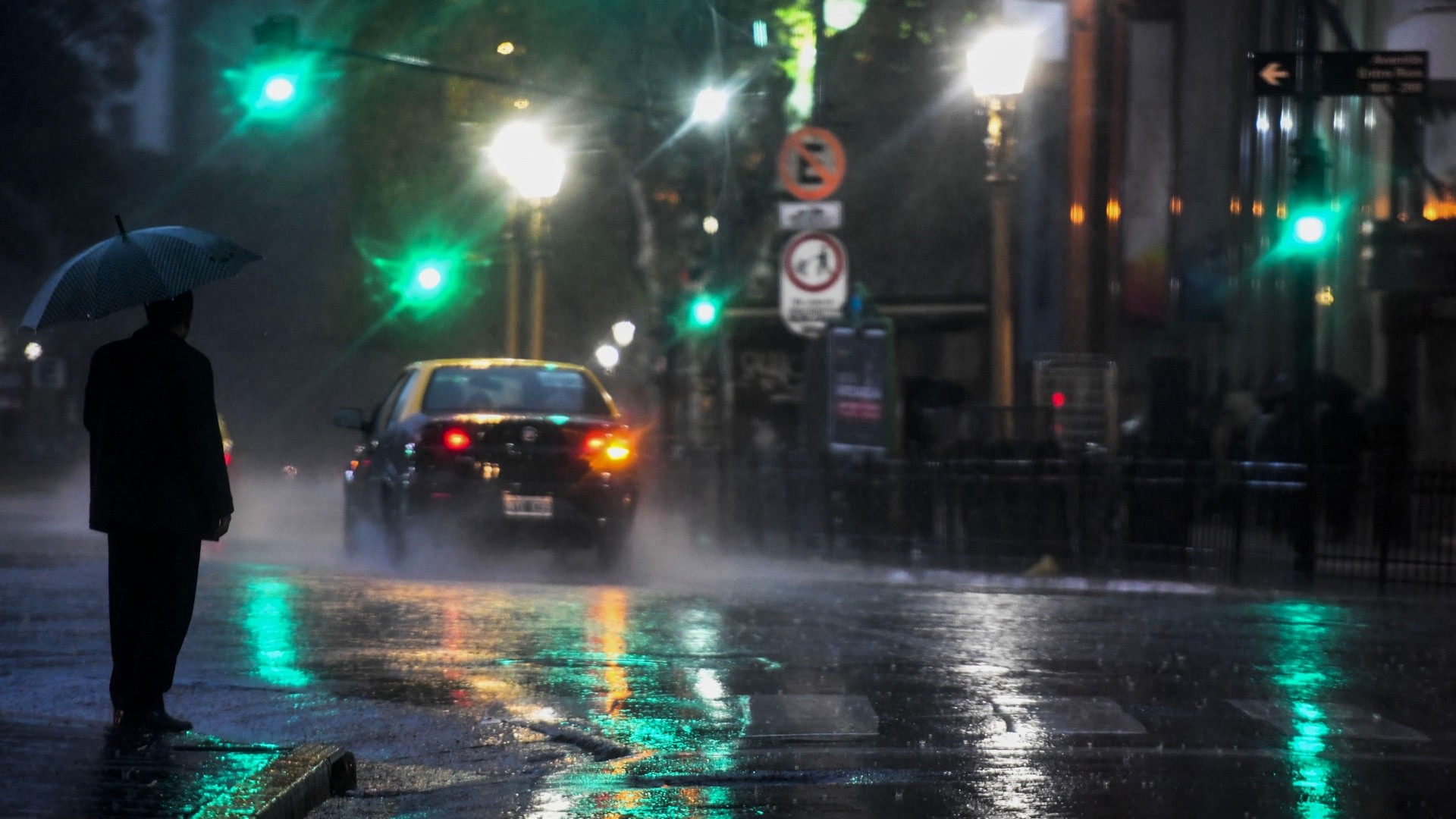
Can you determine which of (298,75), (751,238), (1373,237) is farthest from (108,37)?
(1373,237)

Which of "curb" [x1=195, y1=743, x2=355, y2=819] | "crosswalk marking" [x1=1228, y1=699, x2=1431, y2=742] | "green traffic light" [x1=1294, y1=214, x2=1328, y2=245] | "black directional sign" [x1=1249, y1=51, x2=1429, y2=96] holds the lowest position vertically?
"crosswalk marking" [x1=1228, y1=699, x2=1431, y2=742]

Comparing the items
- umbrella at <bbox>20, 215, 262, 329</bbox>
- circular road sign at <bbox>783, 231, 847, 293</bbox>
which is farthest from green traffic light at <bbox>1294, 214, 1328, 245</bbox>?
umbrella at <bbox>20, 215, 262, 329</bbox>

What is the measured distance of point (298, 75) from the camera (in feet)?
70.6

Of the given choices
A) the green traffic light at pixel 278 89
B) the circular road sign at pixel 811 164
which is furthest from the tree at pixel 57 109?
the circular road sign at pixel 811 164

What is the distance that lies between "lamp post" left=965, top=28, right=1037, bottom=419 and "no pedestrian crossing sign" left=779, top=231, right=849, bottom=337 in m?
1.57

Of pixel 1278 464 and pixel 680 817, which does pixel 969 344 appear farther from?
pixel 680 817

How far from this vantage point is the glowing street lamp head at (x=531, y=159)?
23.8 metres

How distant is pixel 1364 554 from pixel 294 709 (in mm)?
11569

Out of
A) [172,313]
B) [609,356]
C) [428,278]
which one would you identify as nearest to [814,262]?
[428,278]

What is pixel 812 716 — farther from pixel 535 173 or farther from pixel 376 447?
pixel 535 173

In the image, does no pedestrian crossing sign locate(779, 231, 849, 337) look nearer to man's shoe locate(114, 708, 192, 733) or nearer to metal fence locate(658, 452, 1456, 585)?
metal fence locate(658, 452, 1456, 585)

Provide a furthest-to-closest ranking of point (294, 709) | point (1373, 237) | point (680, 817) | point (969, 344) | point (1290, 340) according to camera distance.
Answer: point (969, 344), point (1290, 340), point (1373, 237), point (294, 709), point (680, 817)

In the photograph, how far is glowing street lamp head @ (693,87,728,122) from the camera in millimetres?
22766

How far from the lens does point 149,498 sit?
7492 millimetres
